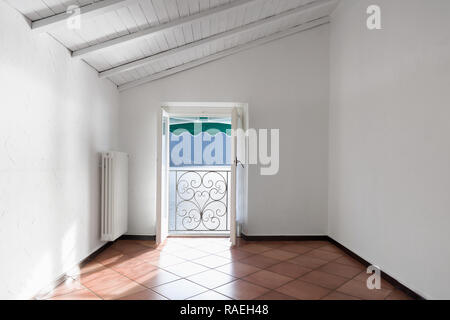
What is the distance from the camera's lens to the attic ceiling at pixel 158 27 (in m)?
2.09

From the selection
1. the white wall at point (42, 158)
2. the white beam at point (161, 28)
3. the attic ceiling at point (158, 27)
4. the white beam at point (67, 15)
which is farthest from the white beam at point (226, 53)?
the white beam at point (67, 15)

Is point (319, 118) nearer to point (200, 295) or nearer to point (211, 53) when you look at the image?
point (211, 53)

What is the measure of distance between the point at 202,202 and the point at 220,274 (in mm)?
2438

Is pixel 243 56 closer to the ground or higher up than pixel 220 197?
higher up

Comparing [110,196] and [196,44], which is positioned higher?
[196,44]

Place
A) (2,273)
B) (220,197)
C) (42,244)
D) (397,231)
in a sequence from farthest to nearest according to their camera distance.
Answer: (220,197), (397,231), (42,244), (2,273)

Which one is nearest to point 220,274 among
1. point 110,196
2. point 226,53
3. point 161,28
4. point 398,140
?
point 110,196

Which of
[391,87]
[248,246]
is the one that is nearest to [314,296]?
[248,246]

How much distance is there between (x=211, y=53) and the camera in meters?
3.79

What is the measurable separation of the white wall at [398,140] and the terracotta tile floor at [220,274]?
12.7 inches

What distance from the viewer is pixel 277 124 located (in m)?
3.98

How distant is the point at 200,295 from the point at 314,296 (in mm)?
852

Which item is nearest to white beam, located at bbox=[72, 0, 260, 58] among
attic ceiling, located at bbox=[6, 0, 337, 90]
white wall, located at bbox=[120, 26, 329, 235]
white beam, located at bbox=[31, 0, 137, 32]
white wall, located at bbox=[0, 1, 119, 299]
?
attic ceiling, located at bbox=[6, 0, 337, 90]

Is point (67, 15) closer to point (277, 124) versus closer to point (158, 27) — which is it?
point (158, 27)
